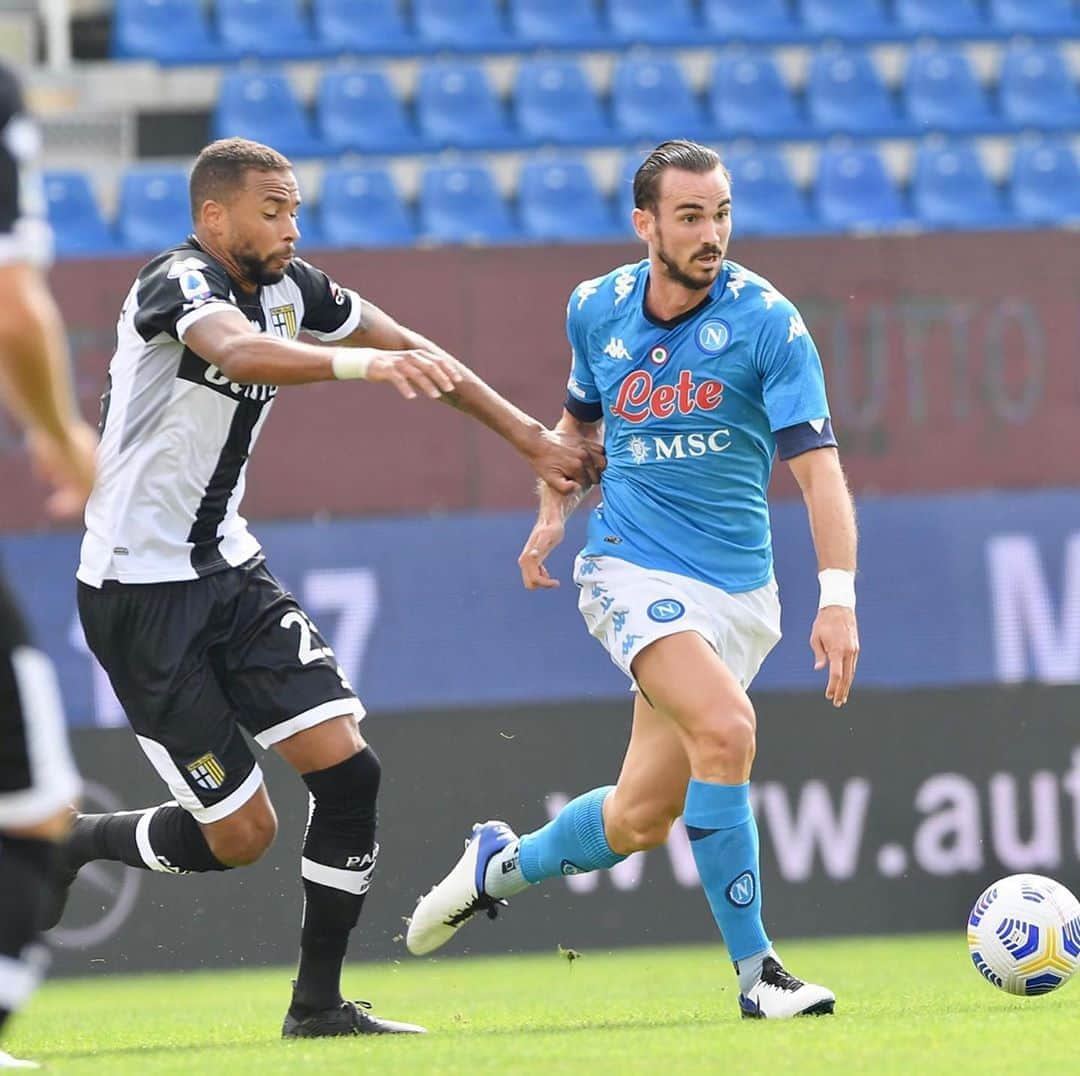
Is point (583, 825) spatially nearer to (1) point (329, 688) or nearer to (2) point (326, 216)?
(1) point (329, 688)

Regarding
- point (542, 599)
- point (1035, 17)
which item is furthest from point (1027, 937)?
point (1035, 17)

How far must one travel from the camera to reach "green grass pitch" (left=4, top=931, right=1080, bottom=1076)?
490 centimetres

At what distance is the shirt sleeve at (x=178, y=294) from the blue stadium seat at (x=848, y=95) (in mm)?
9451

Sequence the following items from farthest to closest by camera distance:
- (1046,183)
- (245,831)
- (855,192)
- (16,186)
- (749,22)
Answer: (749,22)
(1046,183)
(855,192)
(245,831)
(16,186)

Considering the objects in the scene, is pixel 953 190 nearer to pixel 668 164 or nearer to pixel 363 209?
pixel 363 209

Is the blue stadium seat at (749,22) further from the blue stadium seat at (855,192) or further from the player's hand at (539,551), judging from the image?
the player's hand at (539,551)

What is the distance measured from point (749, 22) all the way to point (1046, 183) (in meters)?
2.70

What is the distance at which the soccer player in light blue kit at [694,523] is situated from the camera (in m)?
5.85

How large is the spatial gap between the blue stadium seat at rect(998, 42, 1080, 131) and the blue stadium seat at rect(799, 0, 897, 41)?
0.93 meters

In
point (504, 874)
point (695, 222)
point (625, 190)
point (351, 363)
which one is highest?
point (625, 190)

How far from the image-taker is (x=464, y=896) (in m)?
6.77

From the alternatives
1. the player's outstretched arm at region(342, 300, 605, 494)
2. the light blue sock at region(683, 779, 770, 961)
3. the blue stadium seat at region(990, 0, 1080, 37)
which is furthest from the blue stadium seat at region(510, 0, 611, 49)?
the light blue sock at region(683, 779, 770, 961)

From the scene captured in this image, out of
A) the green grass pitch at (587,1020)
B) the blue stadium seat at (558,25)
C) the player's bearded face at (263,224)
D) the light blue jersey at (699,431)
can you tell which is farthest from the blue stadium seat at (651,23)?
the player's bearded face at (263,224)

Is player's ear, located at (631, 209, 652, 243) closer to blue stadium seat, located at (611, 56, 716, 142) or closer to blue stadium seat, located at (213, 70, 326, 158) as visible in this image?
blue stadium seat, located at (213, 70, 326, 158)
